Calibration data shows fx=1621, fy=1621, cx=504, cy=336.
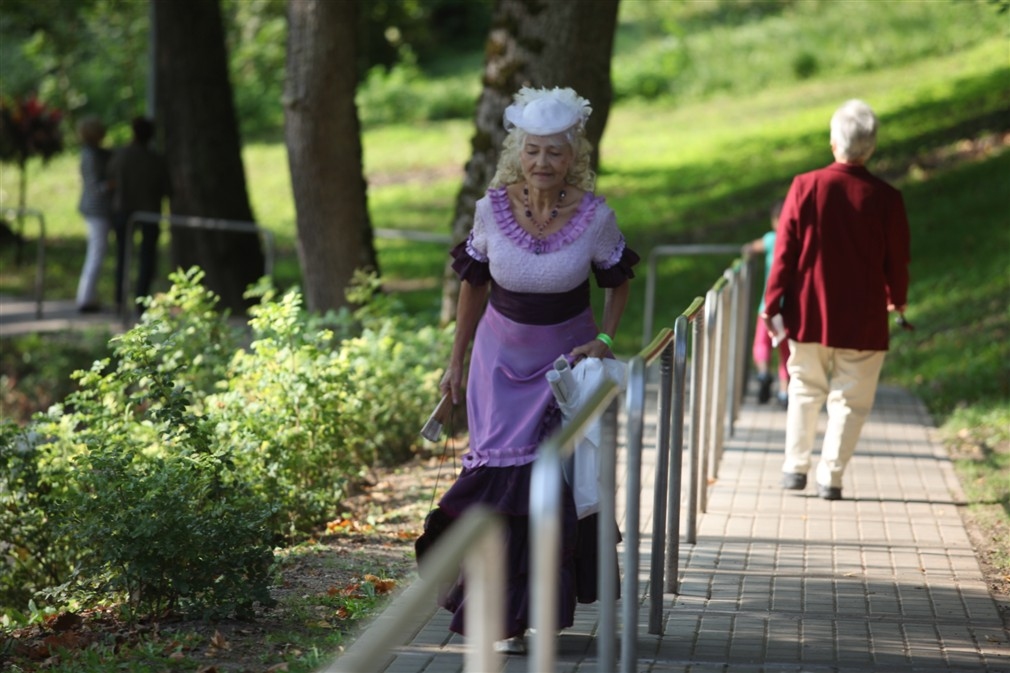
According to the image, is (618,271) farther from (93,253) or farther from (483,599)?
(93,253)

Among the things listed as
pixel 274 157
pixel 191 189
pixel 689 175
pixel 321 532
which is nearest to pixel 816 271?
pixel 321 532

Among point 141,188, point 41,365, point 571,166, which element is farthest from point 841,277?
point 141,188

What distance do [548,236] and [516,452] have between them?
763mm

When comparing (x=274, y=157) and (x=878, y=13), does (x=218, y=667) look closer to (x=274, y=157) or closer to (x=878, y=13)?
(x=274, y=157)

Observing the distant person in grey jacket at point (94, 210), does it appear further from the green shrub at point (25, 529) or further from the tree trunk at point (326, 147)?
the green shrub at point (25, 529)

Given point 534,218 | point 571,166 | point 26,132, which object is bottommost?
point 26,132

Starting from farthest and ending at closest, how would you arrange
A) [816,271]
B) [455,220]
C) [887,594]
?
[455,220], [816,271], [887,594]

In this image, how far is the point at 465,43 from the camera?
4669 centimetres

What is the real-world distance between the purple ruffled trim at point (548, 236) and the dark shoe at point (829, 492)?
311cm

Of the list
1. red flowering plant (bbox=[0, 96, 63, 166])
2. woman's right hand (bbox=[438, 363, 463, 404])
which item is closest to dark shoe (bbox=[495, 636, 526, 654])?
woman's right hand (bbox=[438, 363, 463, 404])

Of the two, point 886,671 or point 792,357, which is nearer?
point 886,671

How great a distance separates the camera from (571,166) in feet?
18.6

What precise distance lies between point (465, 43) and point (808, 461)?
39.4 metres

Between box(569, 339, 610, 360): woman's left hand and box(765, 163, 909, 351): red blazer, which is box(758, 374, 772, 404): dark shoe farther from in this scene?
box(569, 339, 610, 360): woman's left hand
